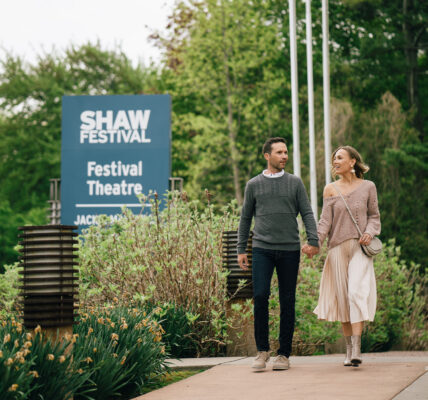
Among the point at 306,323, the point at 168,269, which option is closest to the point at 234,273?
the point at 168,269

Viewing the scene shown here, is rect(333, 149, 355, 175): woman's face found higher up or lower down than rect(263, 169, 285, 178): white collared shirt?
higher up

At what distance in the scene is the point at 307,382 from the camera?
661 cm

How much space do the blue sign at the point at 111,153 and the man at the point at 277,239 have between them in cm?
1089

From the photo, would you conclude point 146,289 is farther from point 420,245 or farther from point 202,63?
point 202,63

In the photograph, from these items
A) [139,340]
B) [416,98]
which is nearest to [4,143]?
[416,98]

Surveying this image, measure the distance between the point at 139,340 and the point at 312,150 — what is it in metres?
11.1

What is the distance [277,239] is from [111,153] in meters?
11.9

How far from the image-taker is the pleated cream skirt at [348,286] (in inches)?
289

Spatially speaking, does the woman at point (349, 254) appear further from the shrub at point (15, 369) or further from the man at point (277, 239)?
the shrub at point (15, 369)

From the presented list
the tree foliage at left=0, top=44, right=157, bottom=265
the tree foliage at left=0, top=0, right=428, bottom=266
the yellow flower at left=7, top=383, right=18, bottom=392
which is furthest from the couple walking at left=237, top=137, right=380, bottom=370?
the tree foliage at left=0, top=44, right=157, bottom=265

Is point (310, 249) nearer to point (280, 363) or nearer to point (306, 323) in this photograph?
point (280, 363)

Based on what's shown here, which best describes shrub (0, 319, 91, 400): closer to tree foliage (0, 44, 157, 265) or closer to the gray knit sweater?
the gray knit sweater

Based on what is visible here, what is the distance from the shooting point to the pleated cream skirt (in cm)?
735

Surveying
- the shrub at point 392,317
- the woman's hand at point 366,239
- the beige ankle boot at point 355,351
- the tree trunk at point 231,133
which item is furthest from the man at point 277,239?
the tree trunk at point 231,133
